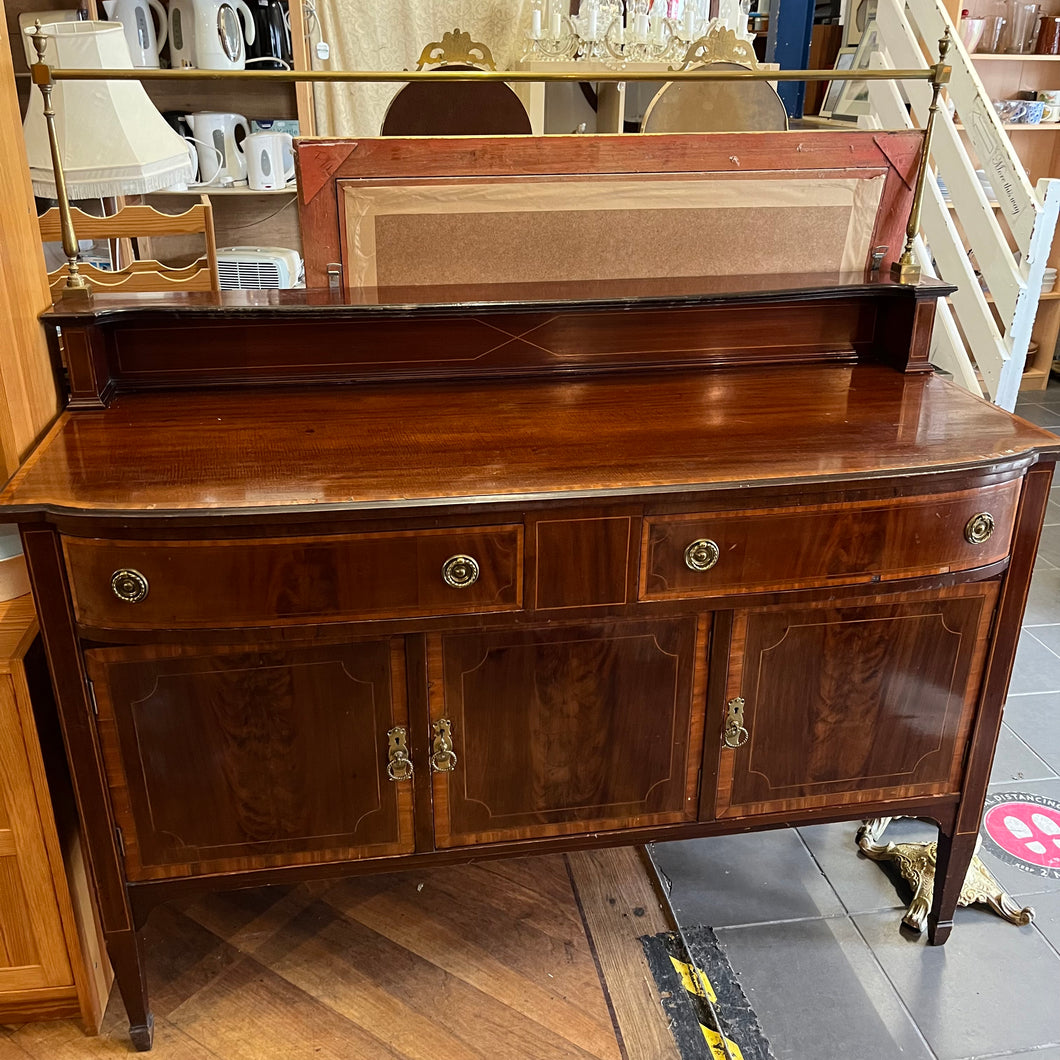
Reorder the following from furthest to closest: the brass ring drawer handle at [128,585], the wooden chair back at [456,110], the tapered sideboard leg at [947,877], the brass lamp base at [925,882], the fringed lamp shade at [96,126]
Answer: the wooden chair back at [456,110], the fringed lamp shade at [96,126], the brass lamp base at [925,882], the tapered sideboard leg at [947,877], the brass ring drawer handle at [128,585]

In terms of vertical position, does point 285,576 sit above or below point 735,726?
above

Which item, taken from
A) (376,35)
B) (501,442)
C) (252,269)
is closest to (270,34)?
(376,35)

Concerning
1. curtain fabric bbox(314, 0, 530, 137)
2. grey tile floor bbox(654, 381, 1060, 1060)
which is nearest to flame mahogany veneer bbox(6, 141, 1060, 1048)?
grey tile floor bbox(654, 381, 1060, 1060)

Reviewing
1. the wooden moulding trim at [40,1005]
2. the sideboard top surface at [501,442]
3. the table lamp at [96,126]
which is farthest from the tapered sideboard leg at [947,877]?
the table lamp at [96,126]

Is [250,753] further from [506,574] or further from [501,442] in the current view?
[501,442]

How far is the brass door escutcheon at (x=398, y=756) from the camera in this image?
135 cm

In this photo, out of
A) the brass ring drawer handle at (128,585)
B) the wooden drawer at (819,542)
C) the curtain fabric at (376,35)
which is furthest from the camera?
the curtain fabric at (376,35)

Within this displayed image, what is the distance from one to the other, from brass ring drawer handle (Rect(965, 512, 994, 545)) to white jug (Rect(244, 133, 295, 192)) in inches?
110

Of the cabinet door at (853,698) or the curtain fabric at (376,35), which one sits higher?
the curtain fabric at (376,35)

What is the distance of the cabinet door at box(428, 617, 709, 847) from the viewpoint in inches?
52.7

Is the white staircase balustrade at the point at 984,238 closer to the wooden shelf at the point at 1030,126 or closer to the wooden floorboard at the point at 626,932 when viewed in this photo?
the wooden shelf at the point at 1030,126

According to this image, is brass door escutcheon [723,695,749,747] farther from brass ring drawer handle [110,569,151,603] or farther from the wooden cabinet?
the wooden cabinet

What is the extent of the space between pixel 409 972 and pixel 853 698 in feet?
2.68

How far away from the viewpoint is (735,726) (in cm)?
143
